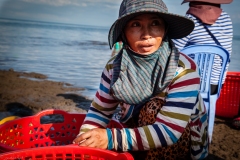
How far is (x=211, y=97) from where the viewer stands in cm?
279

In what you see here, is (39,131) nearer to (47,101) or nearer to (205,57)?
(205,57)

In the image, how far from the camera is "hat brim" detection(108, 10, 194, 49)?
163 centimetres

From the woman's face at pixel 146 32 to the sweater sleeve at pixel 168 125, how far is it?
23 cm

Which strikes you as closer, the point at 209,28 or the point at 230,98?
the point at 209,28

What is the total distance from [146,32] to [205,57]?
125 centimetres

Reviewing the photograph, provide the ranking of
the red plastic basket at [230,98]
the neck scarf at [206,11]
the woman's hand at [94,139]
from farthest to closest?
the red plastic basket at [230,98]
the neck scarf at [206,11]
the woman's hand at [94,139]

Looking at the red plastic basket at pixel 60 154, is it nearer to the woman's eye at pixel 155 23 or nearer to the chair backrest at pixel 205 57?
the woman's eye at pixel 155 23

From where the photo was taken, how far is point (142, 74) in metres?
1.68

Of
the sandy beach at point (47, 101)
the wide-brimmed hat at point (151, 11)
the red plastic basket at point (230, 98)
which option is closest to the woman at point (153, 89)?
the wide-brimmed hat at point (151, 11)

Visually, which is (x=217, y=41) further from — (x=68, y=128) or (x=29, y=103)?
(x=29, y=103)

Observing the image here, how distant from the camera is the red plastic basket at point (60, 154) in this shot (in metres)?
1.37

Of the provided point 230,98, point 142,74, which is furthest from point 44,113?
point 230,98

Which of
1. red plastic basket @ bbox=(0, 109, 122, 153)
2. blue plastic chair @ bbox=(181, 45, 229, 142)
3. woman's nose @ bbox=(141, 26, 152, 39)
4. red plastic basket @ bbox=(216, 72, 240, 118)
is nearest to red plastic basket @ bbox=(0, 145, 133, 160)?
red plastic basket @ bbox=(0, 109, 122, 153)

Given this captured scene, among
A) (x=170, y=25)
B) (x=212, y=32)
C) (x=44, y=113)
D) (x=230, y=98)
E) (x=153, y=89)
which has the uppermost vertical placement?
(x=170, y=25)
